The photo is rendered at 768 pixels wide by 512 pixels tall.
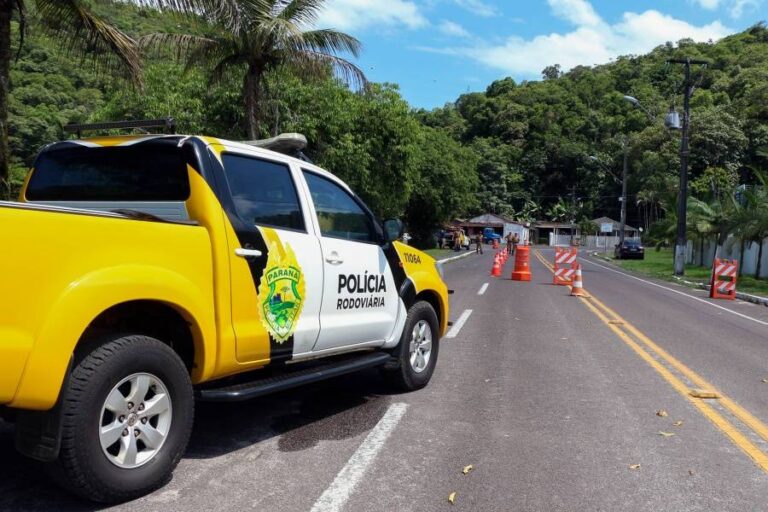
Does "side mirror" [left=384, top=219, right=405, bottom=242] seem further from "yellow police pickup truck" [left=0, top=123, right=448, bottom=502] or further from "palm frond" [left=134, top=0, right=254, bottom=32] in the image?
"palm frond" [left=134, top=0, right=254, bottom=32]

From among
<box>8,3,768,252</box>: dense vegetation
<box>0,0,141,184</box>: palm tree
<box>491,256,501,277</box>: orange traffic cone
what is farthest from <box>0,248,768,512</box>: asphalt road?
<box>491,256,501,277</box>: orange traffic cone

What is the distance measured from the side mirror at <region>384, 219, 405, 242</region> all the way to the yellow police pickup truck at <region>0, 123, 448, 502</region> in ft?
0.46

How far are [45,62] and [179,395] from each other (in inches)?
1569

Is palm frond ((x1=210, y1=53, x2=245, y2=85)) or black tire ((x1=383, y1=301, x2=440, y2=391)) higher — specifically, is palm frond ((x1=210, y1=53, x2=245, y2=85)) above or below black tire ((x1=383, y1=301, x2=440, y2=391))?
above

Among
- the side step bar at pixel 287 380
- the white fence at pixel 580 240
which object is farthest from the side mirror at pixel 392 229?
the white fence at pixel 580 240

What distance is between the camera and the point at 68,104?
3750 centimetres

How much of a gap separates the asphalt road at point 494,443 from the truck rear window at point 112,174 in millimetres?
1783

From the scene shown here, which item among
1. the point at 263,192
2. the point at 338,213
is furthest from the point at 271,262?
the point at 338,213

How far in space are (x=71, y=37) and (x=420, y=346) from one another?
886 centimetres

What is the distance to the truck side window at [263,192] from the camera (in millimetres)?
4484

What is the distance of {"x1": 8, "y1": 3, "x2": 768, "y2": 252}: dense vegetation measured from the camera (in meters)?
20.9

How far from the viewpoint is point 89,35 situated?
11.3 meters

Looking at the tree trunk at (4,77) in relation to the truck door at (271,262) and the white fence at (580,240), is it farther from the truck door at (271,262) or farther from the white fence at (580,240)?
the white fence at (580,240)

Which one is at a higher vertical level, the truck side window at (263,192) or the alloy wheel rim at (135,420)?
the truck side window at (263,192)
